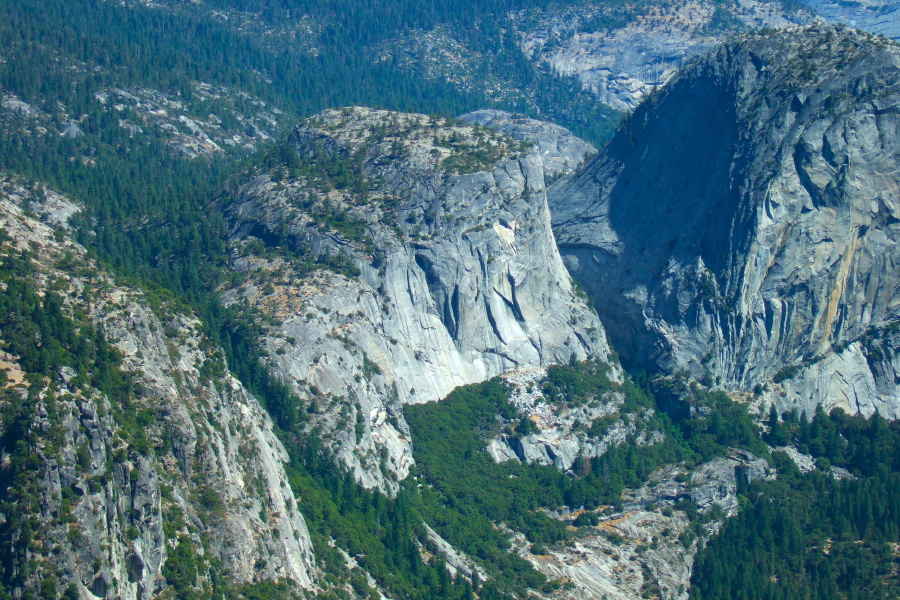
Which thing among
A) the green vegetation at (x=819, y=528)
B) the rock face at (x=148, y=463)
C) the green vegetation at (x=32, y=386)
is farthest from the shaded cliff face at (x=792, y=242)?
Result: the green vegetation at (x=32, y=386)

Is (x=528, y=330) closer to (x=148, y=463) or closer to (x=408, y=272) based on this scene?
(x=408, y=272)

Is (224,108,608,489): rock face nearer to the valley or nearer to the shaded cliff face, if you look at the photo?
the valley

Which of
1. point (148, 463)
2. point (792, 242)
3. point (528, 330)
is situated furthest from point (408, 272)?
point (148, 463)

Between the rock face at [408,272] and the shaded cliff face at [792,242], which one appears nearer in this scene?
the rock face at [408,272]

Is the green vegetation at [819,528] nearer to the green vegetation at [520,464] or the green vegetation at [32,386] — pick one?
the green vegetation at [520,464]

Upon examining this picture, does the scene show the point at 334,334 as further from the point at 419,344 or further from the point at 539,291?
the point at 539,291

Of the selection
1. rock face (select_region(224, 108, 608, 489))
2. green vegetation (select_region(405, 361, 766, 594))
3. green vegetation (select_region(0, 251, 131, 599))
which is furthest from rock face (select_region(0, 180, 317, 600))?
green vegetation (select_region(405, 361, 766, 594))
